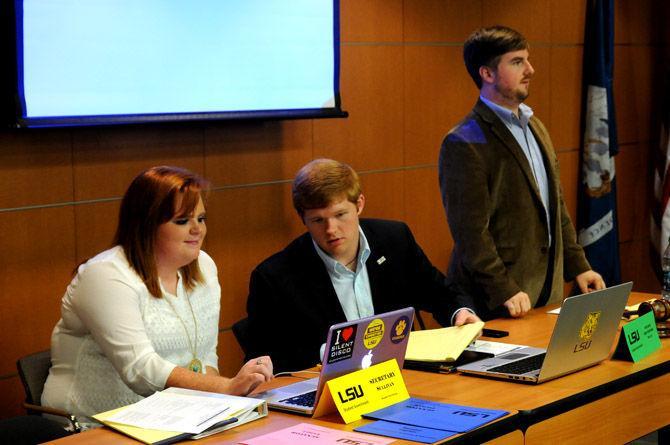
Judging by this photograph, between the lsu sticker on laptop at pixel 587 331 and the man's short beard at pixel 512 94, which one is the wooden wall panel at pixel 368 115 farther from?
the lsu sticker on laptop at pixel 587 331

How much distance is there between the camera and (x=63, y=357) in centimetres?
302

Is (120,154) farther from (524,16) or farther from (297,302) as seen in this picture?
(524,16)

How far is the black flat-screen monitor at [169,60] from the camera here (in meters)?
3.76

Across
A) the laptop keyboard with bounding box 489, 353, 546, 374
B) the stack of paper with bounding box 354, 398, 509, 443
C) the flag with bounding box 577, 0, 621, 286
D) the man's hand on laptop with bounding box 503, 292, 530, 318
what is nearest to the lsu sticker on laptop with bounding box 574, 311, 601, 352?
the laptop keyboard with bounding box 489, 353, 546, 374

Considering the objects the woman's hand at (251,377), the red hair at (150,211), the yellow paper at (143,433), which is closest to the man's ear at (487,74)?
the red hair at (150,211)

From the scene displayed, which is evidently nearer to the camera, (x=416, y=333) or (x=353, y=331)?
(x=353, y=331)

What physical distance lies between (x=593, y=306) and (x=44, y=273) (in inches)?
84.5

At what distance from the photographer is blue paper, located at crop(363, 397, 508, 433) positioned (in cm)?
237

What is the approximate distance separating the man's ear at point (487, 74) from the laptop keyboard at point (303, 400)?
177 centimetres

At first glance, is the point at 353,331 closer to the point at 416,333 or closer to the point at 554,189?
the point at 416,333

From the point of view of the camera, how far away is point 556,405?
2.57 meters

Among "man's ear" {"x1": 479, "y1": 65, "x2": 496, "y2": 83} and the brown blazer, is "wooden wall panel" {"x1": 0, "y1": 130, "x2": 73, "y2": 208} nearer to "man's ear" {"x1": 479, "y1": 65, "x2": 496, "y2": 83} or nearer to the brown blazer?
the brown blazer

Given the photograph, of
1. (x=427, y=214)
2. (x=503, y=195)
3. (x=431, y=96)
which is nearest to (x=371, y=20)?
(x=431, y=96)

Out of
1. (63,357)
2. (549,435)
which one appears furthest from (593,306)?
(63,357)
